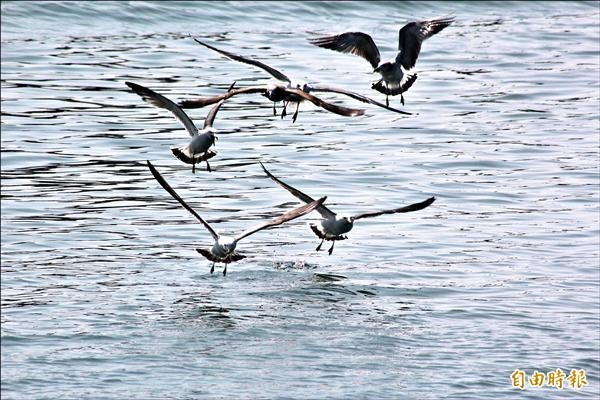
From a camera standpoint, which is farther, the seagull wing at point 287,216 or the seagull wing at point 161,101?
the seagull wing at point 161,101

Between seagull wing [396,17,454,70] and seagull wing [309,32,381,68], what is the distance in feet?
0.92

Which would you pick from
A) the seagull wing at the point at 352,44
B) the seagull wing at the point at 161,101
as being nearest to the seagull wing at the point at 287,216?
the seagull wing at the point at 161,101

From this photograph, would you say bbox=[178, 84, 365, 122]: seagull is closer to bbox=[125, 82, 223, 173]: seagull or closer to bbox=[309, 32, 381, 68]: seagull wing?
bbox=[125, 82, 223, 173]: seagull

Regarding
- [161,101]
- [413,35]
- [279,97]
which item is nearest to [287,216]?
[161,101]

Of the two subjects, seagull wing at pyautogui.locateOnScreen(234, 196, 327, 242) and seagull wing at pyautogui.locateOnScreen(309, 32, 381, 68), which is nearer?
seagull wing at pyautogui.locateOnScreen(234, 196, 327, 242)

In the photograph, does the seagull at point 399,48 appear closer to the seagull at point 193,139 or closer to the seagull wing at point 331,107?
the seagull wing at point 331,107

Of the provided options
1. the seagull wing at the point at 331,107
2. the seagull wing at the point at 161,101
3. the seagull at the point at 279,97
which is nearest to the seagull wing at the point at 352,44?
the seagull at the point at 279,97

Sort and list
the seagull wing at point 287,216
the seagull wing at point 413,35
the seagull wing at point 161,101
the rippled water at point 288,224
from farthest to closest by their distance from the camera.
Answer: the seagull wing at point 413,35 → the seagull wing at point 161,101 → the seagull wing at point 287,216 → the rippled water at point 288,224

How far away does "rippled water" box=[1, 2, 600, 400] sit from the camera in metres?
11.1

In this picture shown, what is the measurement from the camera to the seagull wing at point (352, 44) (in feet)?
46.3

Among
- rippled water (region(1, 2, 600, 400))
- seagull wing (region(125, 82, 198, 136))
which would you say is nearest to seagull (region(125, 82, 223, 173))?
seagull wing (region(125, 82, 198, 136))

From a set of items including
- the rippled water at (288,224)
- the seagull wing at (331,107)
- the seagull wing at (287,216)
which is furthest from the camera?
the seagull wing at (331,107)

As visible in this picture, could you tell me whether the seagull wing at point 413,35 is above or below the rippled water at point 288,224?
above

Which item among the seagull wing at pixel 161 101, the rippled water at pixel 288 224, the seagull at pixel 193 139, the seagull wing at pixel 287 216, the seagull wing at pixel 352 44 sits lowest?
the rippled water at pixel 288 224
